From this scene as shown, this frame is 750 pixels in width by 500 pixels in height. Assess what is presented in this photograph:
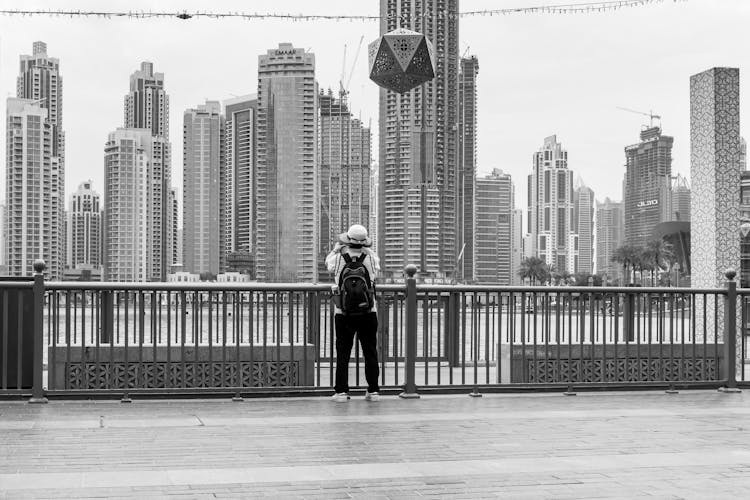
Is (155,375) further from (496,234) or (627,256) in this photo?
(496,234)

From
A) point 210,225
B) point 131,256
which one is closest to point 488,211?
point 210,225

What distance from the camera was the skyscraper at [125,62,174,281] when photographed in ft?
452

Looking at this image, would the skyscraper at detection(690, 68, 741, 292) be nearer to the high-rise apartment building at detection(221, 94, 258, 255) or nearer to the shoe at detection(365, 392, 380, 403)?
the shoe at detection(365, 392, 380, 403)

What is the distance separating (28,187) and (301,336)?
107 metres

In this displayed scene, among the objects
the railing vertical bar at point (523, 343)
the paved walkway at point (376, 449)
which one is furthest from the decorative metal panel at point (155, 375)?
the railing vertical bar at point (523, 343)

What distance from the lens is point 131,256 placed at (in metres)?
137

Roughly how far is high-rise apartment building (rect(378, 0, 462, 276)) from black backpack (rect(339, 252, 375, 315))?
247 inches

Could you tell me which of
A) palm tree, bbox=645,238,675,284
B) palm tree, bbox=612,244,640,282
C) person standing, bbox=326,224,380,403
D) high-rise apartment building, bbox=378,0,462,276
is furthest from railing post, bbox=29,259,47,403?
palm tree, bbox=612,244,640,282

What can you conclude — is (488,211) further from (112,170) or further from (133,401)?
(133,401)

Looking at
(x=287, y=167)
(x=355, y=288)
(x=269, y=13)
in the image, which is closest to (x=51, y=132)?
(x=287, y=167)

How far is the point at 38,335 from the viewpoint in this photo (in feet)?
32.5

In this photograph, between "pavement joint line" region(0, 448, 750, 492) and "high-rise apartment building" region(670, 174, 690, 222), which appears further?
"high-rise apartment building" region(670, 174, 690, 222)

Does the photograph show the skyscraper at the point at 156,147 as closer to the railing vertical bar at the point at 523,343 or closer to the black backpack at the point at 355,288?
the railing vertical bar at the point at 523,343

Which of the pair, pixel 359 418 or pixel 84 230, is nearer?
pixel 359 418
